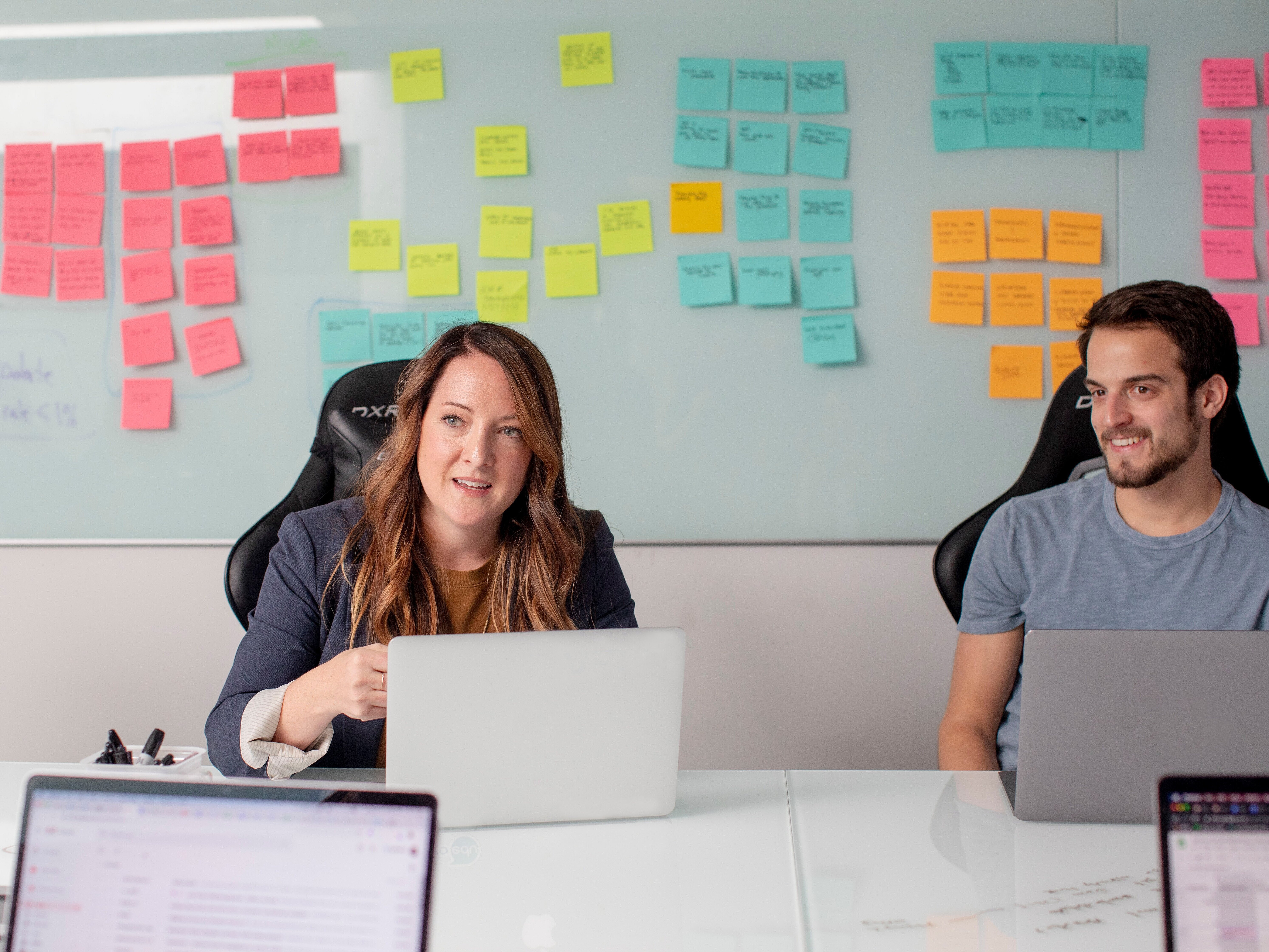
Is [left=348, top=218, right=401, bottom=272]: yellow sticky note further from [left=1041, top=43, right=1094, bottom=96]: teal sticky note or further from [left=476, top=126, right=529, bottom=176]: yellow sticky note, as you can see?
[left=1041, top=43, right=1094, bottom=96]: teal sticky note

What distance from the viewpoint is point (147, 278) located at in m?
2.39

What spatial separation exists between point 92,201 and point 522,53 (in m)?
1.10

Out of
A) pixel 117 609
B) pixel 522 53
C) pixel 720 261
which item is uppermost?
pixel 522 53

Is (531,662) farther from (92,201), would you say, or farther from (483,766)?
(92,201)

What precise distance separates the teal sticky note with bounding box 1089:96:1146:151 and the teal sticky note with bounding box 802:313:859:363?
704 millimetres

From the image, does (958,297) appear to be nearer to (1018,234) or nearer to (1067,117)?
(1018,234)

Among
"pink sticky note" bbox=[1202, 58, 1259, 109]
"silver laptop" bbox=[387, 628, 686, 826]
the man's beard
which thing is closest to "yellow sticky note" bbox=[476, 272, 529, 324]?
the man's beard

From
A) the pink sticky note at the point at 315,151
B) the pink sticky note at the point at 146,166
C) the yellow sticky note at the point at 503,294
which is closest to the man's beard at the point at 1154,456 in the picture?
the yellow sticky note at the point at 503,294

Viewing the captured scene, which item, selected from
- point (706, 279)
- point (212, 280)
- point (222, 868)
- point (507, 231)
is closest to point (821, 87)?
point (706, 279)

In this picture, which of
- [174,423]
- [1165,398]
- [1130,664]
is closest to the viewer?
[1130,664]

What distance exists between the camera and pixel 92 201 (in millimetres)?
2391

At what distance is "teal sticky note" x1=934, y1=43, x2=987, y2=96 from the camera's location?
2266mm

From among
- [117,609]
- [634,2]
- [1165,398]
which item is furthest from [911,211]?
[117,609]

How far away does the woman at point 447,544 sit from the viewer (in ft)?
4.27
